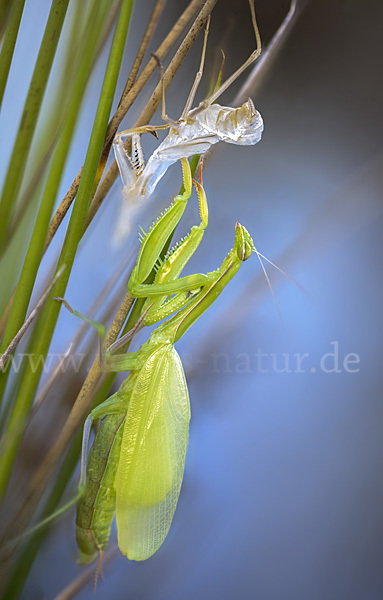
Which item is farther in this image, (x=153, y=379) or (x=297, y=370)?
(x=297, y=370)

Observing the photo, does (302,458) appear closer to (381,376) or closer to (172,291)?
(381,376)

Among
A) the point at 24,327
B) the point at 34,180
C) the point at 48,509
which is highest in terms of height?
the point at 34,180

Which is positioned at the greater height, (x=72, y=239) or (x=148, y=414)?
(x=72, y=239)

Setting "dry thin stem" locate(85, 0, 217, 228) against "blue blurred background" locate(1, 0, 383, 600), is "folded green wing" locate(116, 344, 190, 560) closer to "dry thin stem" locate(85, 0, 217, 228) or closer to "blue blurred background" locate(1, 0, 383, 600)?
"dry thin stem" locate(85, 0, 217, 228)

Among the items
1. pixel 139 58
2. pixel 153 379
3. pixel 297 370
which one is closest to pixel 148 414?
pixel 153 379

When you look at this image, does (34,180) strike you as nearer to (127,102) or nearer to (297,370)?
(127,102)

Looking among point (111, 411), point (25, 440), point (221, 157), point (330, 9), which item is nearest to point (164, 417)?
point (111, 411)

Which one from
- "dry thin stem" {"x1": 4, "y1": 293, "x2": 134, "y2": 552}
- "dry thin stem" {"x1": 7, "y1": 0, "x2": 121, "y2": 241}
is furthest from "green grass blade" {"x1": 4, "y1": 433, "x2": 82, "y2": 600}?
"dry thin stem" {"x1": 7, "y1": 0, "x2": 121, "y2": 241}
